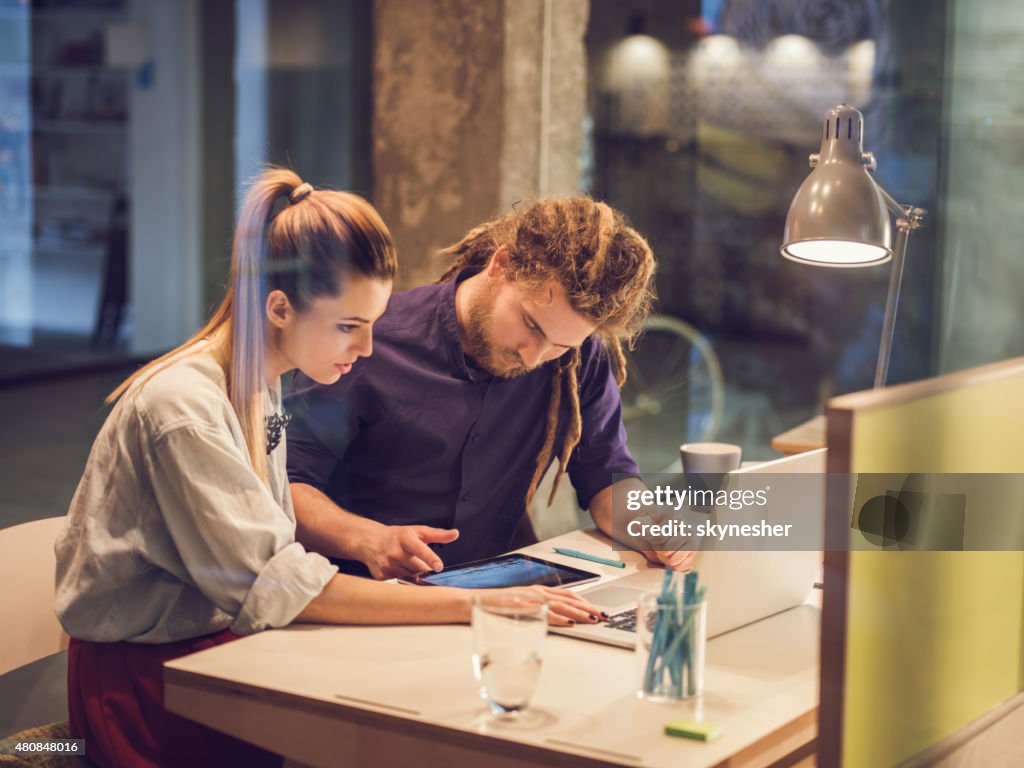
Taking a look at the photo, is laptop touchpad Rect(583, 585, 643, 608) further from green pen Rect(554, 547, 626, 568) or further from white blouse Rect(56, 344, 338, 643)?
white blouse Rect(56, 344, 338, 643)

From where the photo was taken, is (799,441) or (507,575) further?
(799,441)

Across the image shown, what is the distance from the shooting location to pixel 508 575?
190cm

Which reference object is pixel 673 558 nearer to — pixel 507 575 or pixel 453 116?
pixel 507 575

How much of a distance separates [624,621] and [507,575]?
250 millimetres

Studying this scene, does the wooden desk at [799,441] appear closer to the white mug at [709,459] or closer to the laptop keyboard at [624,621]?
the white mug at [709,459]

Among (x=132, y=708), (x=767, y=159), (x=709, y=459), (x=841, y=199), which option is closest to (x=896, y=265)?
(x=841, y=199)

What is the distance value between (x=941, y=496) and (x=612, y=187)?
3461 mm

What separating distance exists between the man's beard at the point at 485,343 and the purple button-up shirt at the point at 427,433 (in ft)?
0.07

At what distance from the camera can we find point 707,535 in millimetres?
1519

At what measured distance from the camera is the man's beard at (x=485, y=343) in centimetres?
224

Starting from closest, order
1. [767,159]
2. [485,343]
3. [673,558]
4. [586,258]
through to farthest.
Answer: [673,558] < [586,258] < [485,343] < [767,159]

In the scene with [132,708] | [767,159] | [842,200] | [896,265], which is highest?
[767,159]

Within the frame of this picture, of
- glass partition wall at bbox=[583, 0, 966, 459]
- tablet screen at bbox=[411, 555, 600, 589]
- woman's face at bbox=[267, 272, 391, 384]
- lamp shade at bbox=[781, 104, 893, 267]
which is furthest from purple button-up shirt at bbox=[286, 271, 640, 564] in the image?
glass partition wall at bbox=[583, 0, 966, 459]

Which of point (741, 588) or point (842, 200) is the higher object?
point (842, 200)
